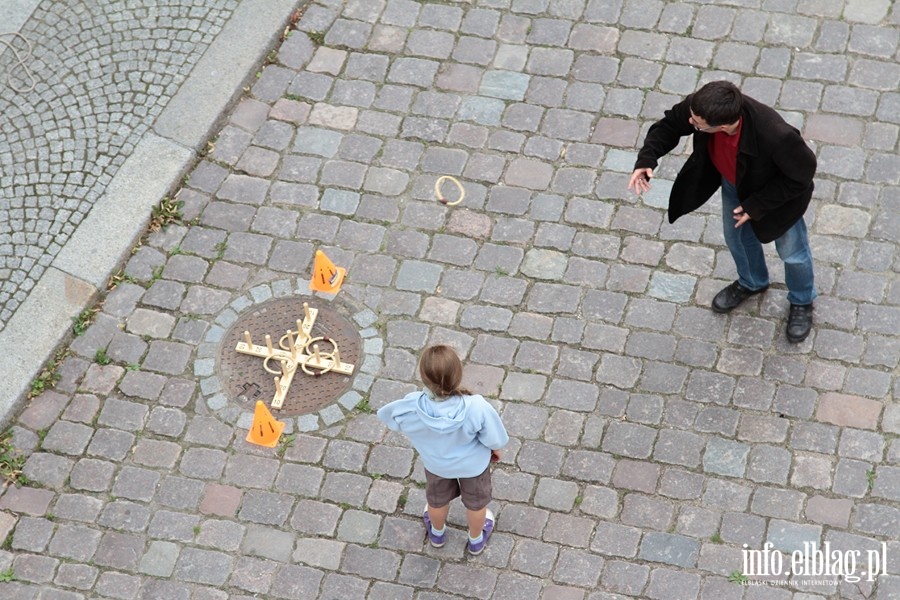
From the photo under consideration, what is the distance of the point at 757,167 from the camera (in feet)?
18.7

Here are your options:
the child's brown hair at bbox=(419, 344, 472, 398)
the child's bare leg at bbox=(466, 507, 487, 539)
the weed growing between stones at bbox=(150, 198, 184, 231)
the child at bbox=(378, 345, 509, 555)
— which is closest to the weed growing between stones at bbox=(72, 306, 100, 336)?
the weed growing between stones at bbox=(150, 198, 184, 231)

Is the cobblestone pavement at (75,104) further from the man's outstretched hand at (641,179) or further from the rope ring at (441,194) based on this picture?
the man's outstretched hand at (641,179)

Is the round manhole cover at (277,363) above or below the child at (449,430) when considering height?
below

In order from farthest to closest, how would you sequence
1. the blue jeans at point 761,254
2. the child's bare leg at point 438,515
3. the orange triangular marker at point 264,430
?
the orange triangular marker at point 264,430, the blue jeans at point 761,254, the child's bare leg at point 438,515

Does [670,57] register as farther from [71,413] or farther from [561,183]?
[71,413]

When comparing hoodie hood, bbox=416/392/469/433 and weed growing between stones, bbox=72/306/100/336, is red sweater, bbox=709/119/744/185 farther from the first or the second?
weed growing between stones, bbox=72/306/100/336

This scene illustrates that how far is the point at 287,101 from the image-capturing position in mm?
7836

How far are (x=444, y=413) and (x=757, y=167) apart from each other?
1.99 meters

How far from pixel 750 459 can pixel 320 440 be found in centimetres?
233

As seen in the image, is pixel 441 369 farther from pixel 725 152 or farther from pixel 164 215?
pixel 164 215

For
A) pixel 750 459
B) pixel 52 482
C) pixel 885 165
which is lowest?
pixel 52 482

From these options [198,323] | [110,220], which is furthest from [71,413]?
[110,220]

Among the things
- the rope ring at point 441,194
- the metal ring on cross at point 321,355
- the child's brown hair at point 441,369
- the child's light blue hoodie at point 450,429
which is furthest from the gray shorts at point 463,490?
the rope ring at point 441,194

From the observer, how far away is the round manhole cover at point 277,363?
6.64 m
